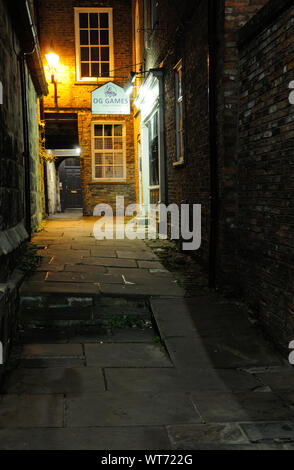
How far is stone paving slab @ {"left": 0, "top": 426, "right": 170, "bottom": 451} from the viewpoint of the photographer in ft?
8.10

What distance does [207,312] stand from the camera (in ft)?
16.7

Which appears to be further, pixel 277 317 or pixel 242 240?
pixel 242 240

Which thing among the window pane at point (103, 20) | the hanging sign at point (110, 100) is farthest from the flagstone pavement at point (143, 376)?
the window pane at point (103, 20)

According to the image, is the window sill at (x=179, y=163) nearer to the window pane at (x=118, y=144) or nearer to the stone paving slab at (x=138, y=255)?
the stone paving slab at (x=138, y=255)

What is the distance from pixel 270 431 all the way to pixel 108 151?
14.9 metres

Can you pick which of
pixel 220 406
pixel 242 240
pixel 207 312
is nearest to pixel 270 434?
pixel 220 406

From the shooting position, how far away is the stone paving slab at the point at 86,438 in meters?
2.47

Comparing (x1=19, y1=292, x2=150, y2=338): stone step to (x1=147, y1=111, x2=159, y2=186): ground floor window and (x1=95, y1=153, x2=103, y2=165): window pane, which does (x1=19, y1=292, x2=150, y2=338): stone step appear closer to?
(x1=147, y1=111, x2=159, y2=186): ground floor window

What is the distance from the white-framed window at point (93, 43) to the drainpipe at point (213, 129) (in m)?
11.1

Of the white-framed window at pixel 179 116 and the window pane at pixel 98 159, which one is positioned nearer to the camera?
the white-framed window at pixel 179 116

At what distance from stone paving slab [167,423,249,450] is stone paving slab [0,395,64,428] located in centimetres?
73

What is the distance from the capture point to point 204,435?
264 cm

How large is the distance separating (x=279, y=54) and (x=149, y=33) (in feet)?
28.1

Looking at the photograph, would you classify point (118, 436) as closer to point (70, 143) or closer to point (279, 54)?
point (279, 54)
